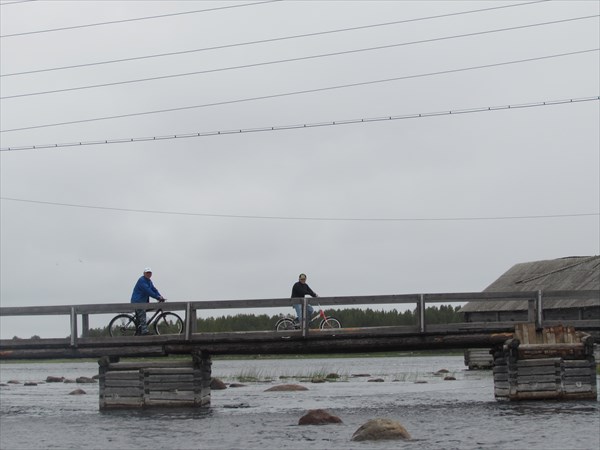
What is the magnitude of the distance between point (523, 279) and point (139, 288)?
4189cm

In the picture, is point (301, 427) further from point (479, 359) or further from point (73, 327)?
point (479, 359)

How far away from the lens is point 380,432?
21.5 meters

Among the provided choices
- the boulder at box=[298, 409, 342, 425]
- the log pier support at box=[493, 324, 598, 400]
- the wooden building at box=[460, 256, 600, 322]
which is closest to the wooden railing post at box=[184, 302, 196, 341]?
the boulder at box=[298, 409, 342, 425]

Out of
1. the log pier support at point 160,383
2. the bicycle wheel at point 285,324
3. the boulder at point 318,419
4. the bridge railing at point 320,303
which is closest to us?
the boulder at point 318,419

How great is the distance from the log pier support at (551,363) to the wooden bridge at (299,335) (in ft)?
1.11

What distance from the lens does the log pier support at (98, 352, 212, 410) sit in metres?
28.4

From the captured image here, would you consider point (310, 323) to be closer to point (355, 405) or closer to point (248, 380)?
point (355, 405)

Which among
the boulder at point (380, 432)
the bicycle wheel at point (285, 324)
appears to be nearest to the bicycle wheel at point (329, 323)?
the bicycle wheel at point (285, 324)

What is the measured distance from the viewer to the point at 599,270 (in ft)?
191

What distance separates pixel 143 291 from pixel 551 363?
39.5ft

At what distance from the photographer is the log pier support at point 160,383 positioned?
28422 millimetres

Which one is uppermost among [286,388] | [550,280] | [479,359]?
[550,280]

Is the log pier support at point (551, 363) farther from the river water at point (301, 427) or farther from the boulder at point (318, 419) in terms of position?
the boulder at point (318, 419)

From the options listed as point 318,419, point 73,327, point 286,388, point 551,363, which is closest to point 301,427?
point 318,419
